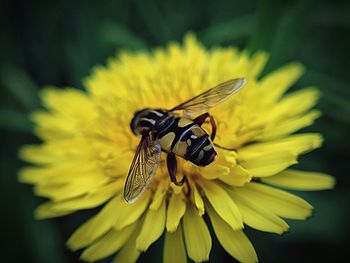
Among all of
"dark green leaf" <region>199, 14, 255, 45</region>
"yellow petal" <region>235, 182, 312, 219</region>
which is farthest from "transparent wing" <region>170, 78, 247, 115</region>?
"dark green leaf" <region>199, 14, 255, 45</region>

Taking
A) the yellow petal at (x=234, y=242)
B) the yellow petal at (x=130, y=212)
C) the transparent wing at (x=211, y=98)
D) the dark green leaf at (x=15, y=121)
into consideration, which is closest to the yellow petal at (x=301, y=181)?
the yellow petal at (x=234, y=242)

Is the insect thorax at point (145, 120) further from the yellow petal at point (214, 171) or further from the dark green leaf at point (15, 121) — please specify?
the dark green leaf at point (15, 121)

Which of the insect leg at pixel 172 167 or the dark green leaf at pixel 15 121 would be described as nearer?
the insect leg at pixel 172 167

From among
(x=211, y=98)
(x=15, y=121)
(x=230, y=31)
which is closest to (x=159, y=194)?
(x=211, y=98)

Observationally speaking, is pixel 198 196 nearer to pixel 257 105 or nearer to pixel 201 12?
pixel 257 105

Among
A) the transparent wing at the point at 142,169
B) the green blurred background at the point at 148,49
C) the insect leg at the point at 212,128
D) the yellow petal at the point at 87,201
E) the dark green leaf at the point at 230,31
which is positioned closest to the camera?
the transparent wing at the point at 142,169

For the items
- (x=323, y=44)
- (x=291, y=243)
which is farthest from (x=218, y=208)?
(x=323, y=44)
